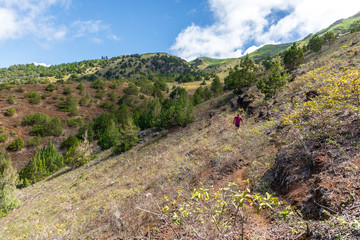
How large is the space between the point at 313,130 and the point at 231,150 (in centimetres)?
509

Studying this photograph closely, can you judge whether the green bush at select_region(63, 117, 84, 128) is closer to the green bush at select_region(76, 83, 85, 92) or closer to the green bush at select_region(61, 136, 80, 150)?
the green bush at select_region(61, 136, 80, 150)

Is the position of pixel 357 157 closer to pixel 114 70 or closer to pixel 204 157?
pixel 204 157

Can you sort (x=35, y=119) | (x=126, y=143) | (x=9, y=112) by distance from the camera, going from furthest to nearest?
(x=35, y=119) < (x=9, y=112) < (x=126, y=143)

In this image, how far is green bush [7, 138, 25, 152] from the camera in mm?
43000

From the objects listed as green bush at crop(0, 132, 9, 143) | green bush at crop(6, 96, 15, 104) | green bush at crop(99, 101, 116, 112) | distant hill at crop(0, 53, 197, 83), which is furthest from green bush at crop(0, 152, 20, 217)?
distant hill at crop(0, 53, 197, 83)

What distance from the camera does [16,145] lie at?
4325 cm

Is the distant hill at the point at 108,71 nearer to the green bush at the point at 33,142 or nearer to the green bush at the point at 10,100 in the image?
the green bush at the point at 10,100

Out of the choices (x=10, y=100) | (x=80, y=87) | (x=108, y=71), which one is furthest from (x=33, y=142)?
(x=108, y=71)

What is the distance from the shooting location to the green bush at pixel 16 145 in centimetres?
4300

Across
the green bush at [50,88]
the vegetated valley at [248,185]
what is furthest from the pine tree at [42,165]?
the green bush at [50,88]

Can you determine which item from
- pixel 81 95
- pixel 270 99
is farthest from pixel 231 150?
pixel 81 95

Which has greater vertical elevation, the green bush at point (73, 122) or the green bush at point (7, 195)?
the green bush at point (73, 122)

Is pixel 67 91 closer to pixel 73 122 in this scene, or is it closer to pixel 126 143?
pixel 73 122

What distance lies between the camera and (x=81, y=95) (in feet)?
238
